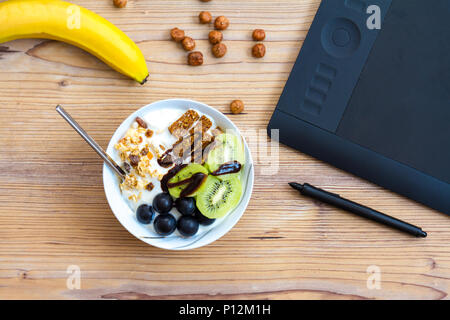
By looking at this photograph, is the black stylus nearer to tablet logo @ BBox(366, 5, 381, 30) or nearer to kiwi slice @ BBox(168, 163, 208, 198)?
kiwi slice @ BBox(168, 163, 208, 198)

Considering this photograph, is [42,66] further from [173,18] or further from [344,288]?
[344,288]

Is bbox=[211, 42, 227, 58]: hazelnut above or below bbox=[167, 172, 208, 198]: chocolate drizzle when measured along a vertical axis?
above

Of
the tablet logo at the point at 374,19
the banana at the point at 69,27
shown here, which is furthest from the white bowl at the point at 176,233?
the tablet logo at the point at 374,19

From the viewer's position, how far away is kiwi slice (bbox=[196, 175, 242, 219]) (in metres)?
0.70

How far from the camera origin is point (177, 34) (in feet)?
2.58

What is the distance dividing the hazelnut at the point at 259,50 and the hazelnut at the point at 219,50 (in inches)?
2.4

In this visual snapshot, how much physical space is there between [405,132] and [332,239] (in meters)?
0.25

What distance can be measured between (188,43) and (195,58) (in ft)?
0.11

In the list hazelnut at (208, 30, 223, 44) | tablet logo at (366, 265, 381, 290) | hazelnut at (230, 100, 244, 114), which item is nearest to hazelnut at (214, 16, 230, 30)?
hazelnut at (208, 30, 223, 44)

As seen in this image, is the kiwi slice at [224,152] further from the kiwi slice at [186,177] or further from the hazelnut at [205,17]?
the hazelnut at [205,17]

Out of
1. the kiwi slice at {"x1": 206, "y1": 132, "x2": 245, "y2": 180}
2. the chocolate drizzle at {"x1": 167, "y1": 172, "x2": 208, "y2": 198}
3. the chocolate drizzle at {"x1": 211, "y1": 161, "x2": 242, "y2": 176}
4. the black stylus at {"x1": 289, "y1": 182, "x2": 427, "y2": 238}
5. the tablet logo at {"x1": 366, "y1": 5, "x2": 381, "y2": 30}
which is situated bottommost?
the black stylus at {"x1": 289, "y1": 182, "x2": 427, "y2": 238}

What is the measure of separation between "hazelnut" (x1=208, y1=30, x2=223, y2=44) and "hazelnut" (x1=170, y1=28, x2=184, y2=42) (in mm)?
58

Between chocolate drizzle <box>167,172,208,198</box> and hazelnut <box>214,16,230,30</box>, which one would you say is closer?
chocolate drizzle <box>167,172,208,198</box>

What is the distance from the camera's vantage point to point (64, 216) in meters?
0.77
